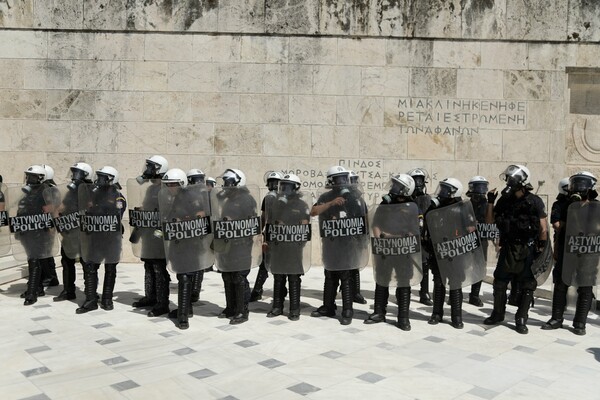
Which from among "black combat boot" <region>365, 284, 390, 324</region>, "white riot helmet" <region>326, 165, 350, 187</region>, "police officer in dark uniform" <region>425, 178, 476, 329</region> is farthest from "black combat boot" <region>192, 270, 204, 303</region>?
"police officer in dark uniform" <region>425, 178, 476, 329</region>

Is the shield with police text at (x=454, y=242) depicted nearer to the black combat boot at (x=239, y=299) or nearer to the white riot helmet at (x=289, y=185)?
the white riot helmet at (x=289, y=185)

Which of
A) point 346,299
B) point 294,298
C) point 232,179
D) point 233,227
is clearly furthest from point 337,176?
point 294,298

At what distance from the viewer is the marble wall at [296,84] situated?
11836 millimetres

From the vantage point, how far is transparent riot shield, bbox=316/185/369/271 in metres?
6.80

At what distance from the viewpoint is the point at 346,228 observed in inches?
268

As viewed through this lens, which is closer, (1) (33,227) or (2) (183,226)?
(2) (183,226)

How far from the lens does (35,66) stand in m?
11.8

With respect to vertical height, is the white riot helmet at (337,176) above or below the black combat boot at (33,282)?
above

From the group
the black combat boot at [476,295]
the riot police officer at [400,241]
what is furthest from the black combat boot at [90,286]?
the black combat boot at [476,295]

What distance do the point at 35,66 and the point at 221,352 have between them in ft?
31.2

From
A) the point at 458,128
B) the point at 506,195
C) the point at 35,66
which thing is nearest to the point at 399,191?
the point at 506,195

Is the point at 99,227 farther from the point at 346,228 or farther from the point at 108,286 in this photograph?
the point at 346,228

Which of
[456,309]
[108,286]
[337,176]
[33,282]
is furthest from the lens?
[33,282]

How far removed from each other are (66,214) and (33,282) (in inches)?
44.8
